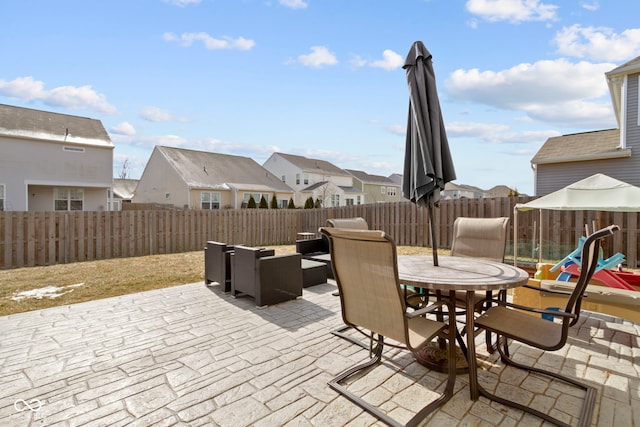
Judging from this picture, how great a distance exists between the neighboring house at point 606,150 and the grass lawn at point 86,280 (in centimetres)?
1445

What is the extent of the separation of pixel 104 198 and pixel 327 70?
626 inches

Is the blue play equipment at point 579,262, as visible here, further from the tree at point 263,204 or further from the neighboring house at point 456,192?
the neighboring house at point 456,192

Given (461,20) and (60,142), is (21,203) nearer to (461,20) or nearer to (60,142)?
(60,142)

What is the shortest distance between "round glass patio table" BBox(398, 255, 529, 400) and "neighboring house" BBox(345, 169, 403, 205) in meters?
34.3

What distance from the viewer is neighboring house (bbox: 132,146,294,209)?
2222cm

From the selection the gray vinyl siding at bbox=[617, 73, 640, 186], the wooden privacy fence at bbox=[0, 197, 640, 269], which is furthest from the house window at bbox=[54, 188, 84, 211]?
the gray vinyl siding at bbox=[617, 73, 640, 186]

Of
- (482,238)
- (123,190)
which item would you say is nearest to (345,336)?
(482,238)

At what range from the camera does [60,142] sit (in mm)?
16062

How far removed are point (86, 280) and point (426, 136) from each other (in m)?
7.09

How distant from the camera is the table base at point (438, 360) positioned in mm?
2713

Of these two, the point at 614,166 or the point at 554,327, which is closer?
the point at 554,327

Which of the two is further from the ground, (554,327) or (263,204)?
(263,204)

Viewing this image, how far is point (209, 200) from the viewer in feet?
75.4

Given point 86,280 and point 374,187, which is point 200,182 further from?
point 374,187
